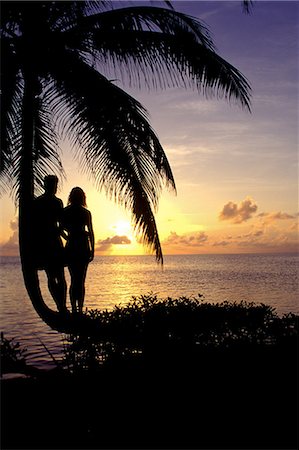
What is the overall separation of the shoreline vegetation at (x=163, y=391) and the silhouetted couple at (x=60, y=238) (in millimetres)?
2207

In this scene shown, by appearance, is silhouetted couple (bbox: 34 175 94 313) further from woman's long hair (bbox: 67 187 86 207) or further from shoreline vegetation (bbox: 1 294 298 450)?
shoreline vegetation (bbox: 1 294 298 450)

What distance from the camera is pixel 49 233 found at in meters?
10.2

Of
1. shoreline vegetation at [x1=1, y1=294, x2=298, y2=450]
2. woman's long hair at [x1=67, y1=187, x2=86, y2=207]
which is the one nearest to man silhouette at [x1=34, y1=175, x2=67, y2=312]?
woman's long hair at [x1=67, y1=187, x2=86, y2=207]

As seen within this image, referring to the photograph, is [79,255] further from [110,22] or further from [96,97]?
[110,22]

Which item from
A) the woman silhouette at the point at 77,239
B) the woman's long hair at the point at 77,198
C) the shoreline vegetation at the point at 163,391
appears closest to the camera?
the shoreline vegetation at the point at 163,391

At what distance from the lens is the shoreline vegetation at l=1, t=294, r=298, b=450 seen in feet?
19.2

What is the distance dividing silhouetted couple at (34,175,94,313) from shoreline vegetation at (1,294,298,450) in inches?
86.9

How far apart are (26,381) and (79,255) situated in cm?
346

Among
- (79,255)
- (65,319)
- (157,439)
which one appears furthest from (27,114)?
(157,439)

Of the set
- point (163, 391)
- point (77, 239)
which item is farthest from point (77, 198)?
point (163, 391)

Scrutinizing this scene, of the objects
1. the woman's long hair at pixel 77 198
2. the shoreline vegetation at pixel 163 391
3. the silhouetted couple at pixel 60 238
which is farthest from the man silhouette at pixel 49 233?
the shoreline vegetation at pixel 163 391

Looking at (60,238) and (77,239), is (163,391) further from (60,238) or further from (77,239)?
(60,238)

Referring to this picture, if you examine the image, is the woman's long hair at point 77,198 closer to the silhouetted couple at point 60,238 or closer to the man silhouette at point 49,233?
the silhouetted couple at point 60,238

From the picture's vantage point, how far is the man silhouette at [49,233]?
1016 centimetres
